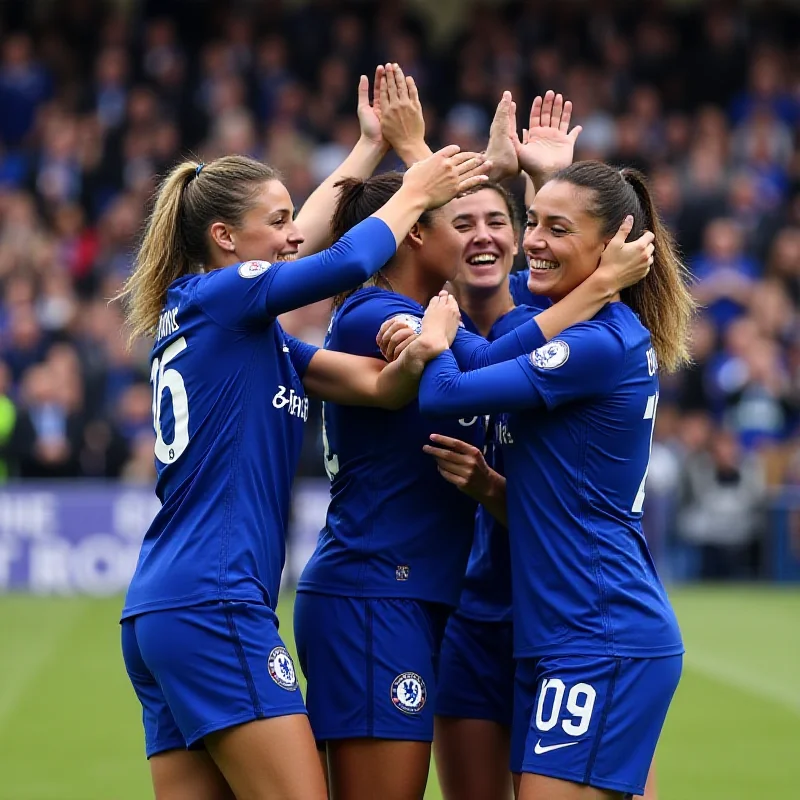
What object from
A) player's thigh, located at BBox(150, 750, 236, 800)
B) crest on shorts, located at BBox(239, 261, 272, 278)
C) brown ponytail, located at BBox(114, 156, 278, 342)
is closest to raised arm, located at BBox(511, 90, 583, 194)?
brown ponytail, located at BBox(114, 156, 278, 342)

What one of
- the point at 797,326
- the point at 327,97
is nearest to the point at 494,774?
the point at 797,326

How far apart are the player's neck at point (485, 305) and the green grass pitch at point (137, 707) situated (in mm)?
3052

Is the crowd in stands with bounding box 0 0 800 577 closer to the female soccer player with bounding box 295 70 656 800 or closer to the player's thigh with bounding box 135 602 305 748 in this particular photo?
the female soccer player with bounding box 295 70 656 800

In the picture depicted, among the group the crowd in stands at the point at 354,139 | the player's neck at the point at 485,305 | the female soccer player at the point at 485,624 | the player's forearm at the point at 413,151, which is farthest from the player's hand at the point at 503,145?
the crowd in stands at the point at 354,139

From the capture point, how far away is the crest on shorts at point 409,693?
13.7 feet

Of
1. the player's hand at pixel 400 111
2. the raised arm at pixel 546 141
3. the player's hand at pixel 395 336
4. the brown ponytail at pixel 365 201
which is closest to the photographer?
the player's hand at pixel 395 336

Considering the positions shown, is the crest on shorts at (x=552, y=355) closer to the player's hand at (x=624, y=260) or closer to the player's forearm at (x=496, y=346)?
the player's forearm at (x=496, y=346)

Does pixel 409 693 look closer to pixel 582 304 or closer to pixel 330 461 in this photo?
pixel 330 461

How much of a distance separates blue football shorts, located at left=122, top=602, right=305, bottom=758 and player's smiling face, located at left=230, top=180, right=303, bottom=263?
1040 millimetres

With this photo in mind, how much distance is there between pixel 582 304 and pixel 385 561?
3.07ft

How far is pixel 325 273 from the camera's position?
13.2 feet

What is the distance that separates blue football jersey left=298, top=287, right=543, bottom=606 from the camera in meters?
4.32

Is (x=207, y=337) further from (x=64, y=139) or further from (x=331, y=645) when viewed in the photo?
(x=64, y=139)

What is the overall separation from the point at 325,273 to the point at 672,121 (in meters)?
14.6
